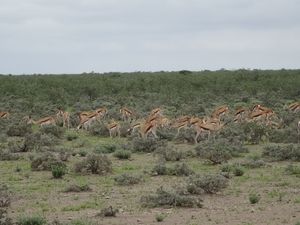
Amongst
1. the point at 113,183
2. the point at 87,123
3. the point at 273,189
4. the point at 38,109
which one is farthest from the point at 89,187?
the point at 38,109

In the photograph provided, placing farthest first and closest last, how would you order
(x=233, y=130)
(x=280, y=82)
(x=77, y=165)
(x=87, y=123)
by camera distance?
(x=280, y=82), (x=87, y=123), (x=233, y=130), (x=77, y=165)

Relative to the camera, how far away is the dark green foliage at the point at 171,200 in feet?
31.8

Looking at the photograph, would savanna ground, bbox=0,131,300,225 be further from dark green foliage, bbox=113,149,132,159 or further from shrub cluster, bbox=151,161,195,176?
dark green foliage, bbox=113,149,132,159

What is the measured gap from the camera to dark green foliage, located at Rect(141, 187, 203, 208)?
9703 millimetres

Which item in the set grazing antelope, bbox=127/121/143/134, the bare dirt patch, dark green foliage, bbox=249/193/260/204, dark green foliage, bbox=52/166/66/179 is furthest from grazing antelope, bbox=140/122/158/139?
dark green foliage, bbox=249/193/260/204

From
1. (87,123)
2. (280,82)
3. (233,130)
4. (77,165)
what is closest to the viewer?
(77,165)

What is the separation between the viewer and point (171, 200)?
9773 millimetres

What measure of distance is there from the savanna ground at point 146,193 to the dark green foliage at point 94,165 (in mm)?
186

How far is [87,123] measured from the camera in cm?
2103

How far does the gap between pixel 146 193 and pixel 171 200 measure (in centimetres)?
115

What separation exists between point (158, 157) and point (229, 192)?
15.2 feet

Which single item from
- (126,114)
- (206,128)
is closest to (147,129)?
(206,128)

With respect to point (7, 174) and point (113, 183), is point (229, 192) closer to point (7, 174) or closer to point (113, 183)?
point (113, 183)

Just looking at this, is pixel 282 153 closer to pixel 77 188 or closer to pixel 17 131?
pixel 77 188
